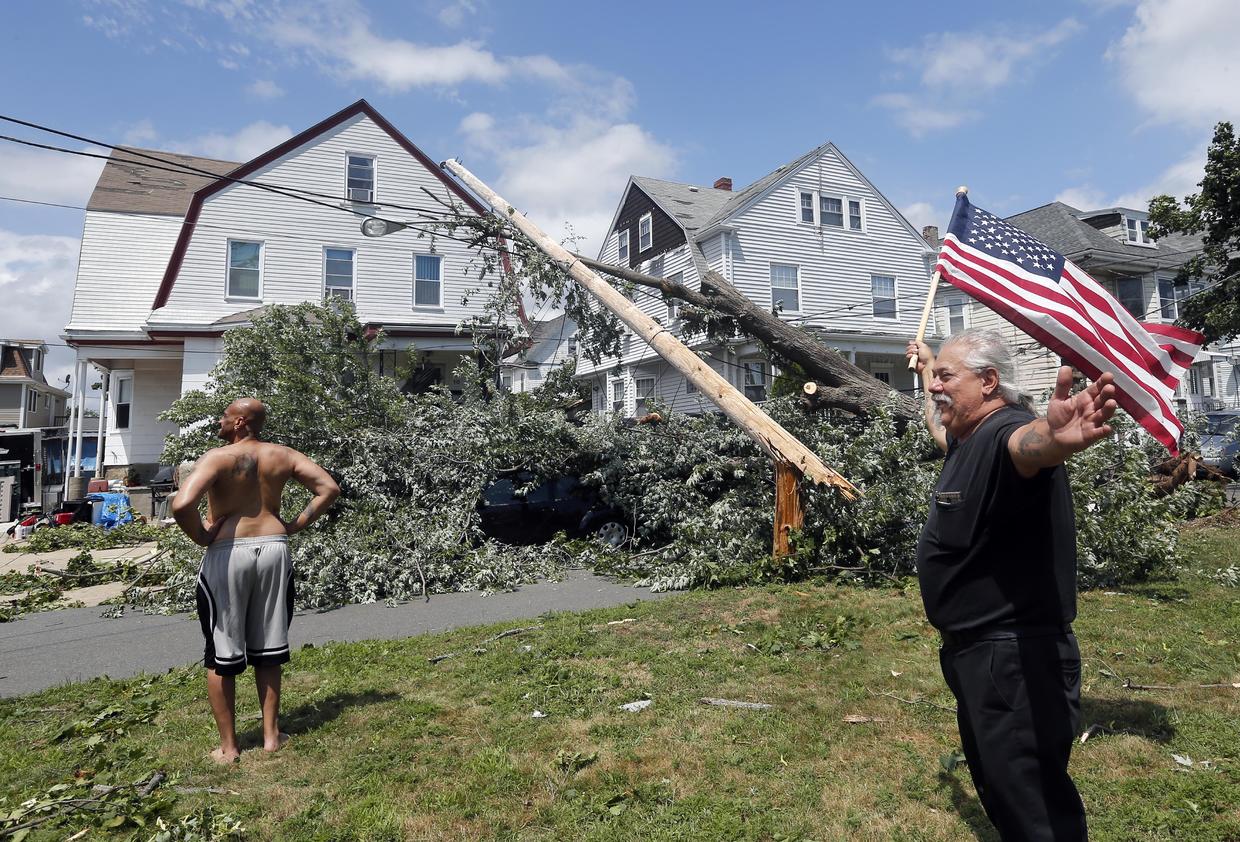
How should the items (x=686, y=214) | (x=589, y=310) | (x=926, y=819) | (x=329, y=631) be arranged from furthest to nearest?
1. (x=686, y=214)
2. (x=589, y=310)
3. (x=329, y=631)
4. (x=926, y=819)

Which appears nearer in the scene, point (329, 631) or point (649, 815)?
point (649, 815)

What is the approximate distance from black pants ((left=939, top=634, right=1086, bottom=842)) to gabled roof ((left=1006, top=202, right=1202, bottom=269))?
26.7 metres

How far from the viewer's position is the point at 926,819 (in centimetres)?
314

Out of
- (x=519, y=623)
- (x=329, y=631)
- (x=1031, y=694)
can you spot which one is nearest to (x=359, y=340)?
(x=329, y=631)

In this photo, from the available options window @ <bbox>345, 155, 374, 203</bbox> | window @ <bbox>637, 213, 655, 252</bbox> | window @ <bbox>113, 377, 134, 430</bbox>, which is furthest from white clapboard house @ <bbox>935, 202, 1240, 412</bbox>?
window @ <bbox>113, 377, 134, 430</bbox>

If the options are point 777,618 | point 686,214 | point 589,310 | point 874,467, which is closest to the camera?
point 777,618

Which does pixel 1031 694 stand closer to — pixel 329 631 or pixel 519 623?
pixel 519 623

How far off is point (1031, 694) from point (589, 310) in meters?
10.9

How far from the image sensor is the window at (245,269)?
19.7 metres

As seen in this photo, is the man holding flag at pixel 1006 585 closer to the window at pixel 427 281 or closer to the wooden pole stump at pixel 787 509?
the wooden pole stump at pixel 787 509

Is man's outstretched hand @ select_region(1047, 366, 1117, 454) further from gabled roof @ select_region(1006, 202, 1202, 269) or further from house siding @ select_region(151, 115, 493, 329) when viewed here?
gabled roof @ select_region(1006, 202, 1202, 269)

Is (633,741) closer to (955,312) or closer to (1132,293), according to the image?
(955,312)

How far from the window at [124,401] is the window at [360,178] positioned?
8200 millimetres

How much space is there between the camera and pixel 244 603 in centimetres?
407
